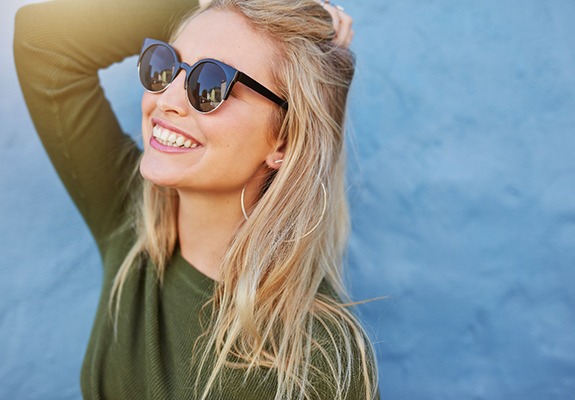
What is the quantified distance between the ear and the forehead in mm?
264

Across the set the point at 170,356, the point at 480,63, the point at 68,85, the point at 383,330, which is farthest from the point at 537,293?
the point at 68,85

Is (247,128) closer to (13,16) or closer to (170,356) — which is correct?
(170,356)

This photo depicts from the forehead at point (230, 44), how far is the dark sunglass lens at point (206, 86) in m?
0.08

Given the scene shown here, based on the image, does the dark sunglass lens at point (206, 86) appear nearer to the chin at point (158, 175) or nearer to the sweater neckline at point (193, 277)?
the chin at point (158, 175)

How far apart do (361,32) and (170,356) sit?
1596mm

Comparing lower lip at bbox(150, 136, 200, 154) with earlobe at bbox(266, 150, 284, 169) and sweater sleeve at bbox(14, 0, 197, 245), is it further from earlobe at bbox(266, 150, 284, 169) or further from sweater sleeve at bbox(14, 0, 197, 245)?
sweater sleeve at bbox(14, 0, 197, 245)

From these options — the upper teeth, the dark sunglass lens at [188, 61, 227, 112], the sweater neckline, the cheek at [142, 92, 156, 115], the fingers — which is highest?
the fingers

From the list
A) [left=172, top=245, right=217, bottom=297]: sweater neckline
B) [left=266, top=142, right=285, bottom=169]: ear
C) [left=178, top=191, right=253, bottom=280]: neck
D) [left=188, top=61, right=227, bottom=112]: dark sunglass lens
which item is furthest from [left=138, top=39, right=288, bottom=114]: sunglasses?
[left=172, top=245, right=217, bottom=297]: sweater neckline

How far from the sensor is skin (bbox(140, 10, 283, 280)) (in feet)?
5.99

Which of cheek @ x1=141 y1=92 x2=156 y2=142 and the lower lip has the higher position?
cheek @ x1=141 y1=92 x2=156 y2=142

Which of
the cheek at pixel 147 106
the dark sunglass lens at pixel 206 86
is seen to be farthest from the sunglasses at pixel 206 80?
the cheek at pixel 147 106

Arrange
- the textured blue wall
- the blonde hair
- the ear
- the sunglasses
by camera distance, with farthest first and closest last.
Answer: the textured blue wall → the ear → the blonde hair → the sunglasses

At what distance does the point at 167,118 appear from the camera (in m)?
1.87

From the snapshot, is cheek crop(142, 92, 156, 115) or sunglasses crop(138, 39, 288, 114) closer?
sunglasses crop(138, 39, 288, 114)
